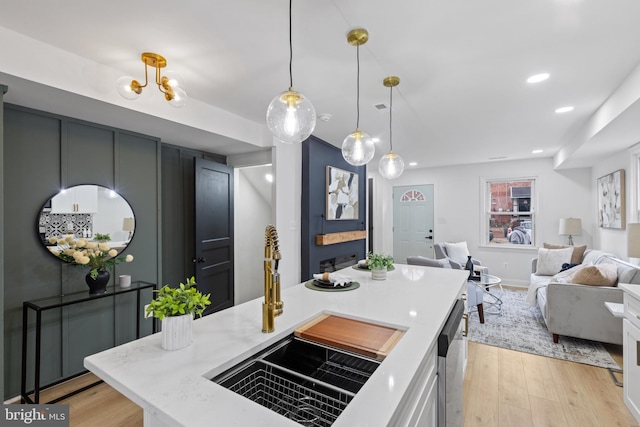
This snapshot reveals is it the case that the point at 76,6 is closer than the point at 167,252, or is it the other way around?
the point at 76,6

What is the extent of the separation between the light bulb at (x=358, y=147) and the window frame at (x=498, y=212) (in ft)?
16.0

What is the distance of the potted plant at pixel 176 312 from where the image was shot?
1012mm

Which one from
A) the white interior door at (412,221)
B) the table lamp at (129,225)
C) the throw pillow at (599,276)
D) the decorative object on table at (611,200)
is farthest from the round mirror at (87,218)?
the decorative object on table at (611,200)

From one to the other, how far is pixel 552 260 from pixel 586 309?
1785 mm

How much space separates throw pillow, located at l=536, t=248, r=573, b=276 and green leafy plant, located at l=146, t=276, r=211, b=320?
522 centimetres

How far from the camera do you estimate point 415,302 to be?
155cm

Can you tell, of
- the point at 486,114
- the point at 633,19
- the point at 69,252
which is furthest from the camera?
the point at 486,114

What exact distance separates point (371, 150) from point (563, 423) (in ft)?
7.43

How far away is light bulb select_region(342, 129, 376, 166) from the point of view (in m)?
2.11

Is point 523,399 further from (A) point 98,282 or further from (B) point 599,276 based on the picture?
(A) point 98,282

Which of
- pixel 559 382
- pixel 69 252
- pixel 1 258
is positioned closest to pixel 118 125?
pixel 69 252

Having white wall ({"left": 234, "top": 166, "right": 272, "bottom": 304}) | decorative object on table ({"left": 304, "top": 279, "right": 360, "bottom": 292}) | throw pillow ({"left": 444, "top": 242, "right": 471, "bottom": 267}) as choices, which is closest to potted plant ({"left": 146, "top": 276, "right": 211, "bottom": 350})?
decorative object on table ({"left": 304, "top": 279, "right": 360, "bottom": 292})

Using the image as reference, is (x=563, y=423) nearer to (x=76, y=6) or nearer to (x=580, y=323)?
(x=580, y=323)

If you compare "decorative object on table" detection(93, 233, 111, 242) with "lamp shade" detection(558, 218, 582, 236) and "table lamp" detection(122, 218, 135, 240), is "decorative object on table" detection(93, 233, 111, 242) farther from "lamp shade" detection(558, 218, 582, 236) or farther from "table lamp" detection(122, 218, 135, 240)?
"lamp shade" detection(558, 218, 582, 236)
